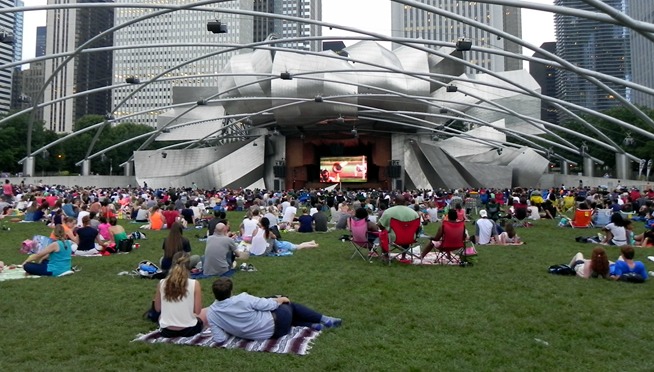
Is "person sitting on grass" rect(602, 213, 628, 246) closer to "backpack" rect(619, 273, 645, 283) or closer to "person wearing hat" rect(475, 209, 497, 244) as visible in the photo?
"person wearing hat" rect(475, 209, 497, 244)

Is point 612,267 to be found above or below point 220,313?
above

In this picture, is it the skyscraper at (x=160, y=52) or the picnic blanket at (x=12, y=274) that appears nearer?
the picnic blanket at (x=12, y=274)

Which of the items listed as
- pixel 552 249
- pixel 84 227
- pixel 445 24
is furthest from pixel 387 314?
pixel 445 24

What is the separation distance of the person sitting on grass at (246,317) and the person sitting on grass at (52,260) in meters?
4.79

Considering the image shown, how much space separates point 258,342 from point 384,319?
5.34 feet

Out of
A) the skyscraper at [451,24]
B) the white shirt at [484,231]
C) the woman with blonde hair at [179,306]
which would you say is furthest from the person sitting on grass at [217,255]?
the skyscraper at [451,24]

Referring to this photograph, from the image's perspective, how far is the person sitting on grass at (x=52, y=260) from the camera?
877cm

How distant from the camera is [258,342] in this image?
524cm

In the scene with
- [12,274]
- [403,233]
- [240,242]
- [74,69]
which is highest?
[74,69]

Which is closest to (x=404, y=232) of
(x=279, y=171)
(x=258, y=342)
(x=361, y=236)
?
(x=361, y=236)

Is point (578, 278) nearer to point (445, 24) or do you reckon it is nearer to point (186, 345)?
point (186, 345)

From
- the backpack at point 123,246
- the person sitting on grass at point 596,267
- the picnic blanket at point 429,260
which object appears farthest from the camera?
the backpack at point 123,246

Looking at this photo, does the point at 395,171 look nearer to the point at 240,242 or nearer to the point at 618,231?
the point at 618,231

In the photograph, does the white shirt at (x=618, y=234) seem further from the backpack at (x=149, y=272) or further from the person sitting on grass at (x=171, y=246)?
the backpack at (x=149, y=272)
